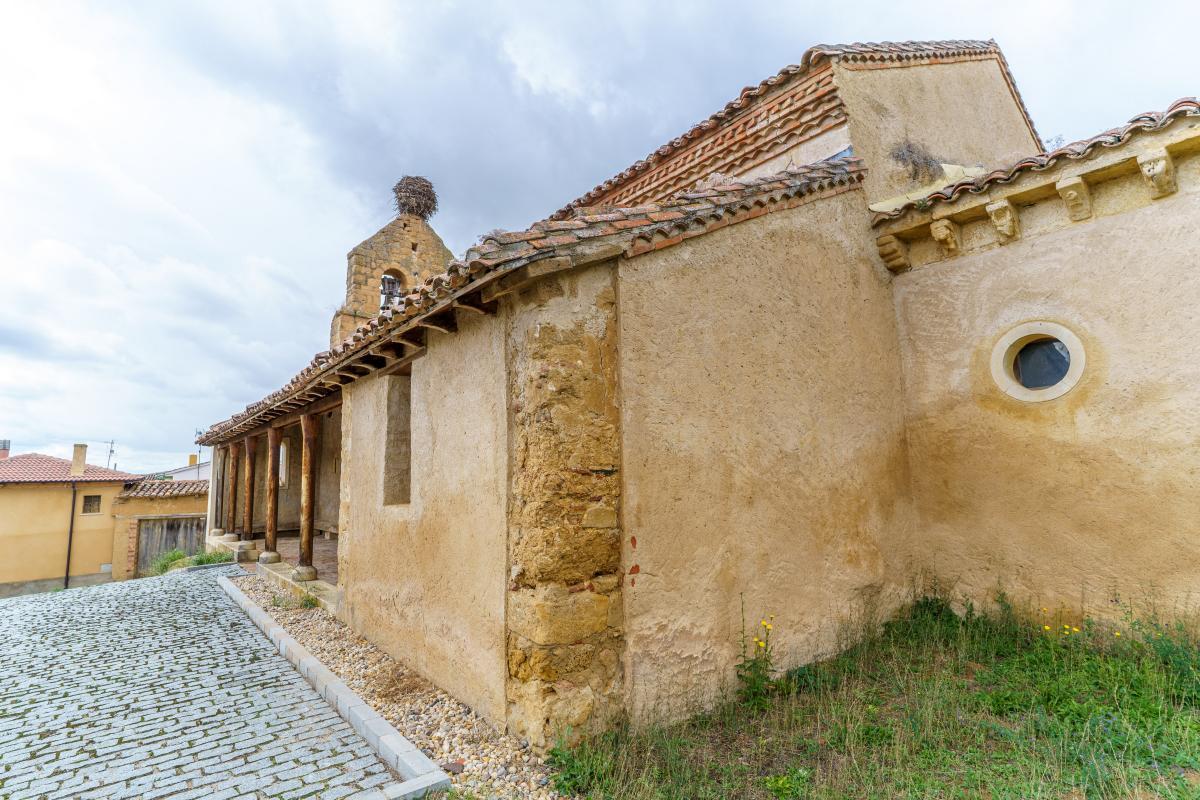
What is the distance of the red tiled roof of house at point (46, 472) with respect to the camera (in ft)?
61.8

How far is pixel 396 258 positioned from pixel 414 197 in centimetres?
189

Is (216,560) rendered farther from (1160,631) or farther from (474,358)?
(1160,631)

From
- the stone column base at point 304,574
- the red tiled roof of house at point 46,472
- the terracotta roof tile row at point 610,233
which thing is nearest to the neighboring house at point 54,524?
the red tiled roof of house at point 46,472

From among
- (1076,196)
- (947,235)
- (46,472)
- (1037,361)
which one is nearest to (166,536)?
(46,472)

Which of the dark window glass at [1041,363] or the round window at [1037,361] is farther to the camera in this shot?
the dark window glass at [1041,363]

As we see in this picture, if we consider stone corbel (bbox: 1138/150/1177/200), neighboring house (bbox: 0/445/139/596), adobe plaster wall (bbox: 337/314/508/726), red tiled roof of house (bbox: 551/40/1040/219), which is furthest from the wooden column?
stone corbel (bbox: 1138/150/1177/200)

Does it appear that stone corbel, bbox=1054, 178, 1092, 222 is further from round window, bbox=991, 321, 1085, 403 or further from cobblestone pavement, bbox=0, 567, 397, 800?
cobblestone pavement, bbox=0, 567, 397, 800

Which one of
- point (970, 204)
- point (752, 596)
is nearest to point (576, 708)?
point (752, 596)

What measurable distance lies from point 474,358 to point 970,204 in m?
5.23

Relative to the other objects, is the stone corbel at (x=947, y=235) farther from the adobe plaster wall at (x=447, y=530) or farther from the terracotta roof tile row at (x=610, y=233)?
the adobe plaster wall at (x=447, y=530)

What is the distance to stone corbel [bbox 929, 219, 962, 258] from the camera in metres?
5.70

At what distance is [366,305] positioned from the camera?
1381 cm

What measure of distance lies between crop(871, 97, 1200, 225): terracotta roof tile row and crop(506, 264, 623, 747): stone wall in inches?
164

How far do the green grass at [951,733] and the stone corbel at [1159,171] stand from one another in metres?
3.71
